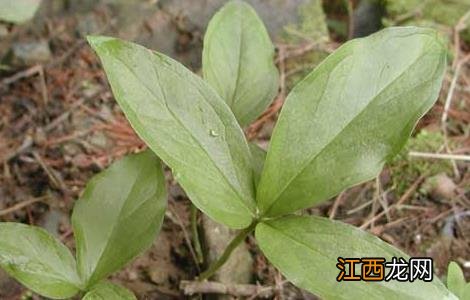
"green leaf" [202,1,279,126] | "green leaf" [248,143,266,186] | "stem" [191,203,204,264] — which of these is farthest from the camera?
"stem" [191,203,204,264]

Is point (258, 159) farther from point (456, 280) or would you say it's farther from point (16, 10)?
point (16, 10)

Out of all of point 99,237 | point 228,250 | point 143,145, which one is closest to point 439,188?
point 228,250

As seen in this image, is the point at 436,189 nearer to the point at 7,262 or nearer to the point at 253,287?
the point at 253,287

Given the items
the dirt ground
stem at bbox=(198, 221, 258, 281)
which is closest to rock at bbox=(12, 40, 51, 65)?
the dirt ground

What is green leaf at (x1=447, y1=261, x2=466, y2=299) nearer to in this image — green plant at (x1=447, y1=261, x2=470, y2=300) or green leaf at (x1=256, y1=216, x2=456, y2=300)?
green plant at (x1=447, y1=261, x2=470, y2=300)

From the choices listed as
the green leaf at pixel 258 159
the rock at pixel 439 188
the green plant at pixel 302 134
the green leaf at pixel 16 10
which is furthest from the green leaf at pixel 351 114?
the green leaf at pixel 16 10

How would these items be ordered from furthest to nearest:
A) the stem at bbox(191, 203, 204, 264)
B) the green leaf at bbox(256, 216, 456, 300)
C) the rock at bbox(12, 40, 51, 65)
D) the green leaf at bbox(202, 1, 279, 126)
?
the rock at bbox(12, 40, 51, 65) → the stem at bbox(191, 203, 204, 264) → the green leaf at bbox(202, 1, 279, 126) → the green leaf at bbox(256, 216, 456, 300)

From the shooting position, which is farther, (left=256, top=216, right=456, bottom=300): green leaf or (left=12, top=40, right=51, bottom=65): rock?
(left=12, top=40, right=51, bottom=65): rock
